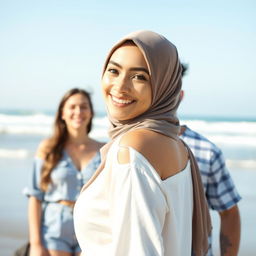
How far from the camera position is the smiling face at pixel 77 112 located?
3824 millimetres

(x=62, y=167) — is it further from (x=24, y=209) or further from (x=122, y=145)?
(x=24, y=209)

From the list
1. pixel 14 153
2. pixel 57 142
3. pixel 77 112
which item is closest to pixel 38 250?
pixel 57 142

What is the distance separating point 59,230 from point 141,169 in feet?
6.85

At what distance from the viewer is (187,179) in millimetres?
1696

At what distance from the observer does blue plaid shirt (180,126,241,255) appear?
246 centimetres

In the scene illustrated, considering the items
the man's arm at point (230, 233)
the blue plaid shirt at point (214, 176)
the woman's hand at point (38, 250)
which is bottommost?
the woman's hand at point (38, 250)

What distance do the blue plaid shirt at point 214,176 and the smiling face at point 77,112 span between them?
148 cm

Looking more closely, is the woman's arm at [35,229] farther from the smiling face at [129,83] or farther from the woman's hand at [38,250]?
the smiling face at [129,83]

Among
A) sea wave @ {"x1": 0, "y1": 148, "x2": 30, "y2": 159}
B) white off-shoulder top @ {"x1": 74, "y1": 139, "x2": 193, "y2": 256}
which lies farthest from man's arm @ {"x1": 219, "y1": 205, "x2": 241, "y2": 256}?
sea wave @ {"x1": 0, "y1": 148, "x2": 30, "y2": 159}

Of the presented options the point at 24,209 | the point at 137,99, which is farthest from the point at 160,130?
the point at 24,209

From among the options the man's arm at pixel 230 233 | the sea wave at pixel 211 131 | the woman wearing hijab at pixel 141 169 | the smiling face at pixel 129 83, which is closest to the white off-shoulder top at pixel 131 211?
the woman wearing hijab at pixel 141 169

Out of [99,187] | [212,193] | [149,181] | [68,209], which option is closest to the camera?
[149,181]

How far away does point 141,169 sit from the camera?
1.40m

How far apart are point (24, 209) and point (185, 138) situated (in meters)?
4.46
